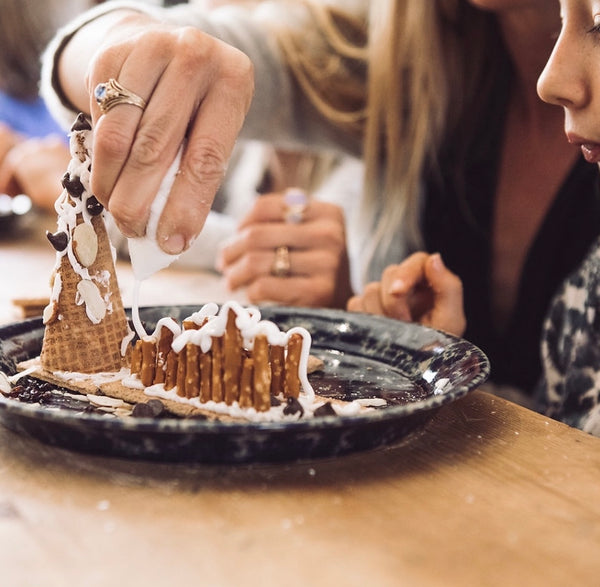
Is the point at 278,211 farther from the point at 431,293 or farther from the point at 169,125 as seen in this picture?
the point at 169,125

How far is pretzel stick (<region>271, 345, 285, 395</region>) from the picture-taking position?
0.71 m

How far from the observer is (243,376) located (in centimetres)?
68

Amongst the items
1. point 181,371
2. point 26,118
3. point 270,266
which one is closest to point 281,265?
point 270,266

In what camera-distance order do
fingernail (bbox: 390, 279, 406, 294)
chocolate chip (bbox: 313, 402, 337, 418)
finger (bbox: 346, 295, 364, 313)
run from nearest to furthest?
1. chocolate chip (bbox: 313, 402, 337, 418)
2. fingernail (bbox: 390, 279, 406, 294)
3. finger (bbox: 346, 295, 364, 313)

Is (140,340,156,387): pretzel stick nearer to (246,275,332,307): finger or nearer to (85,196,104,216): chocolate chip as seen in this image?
(85,196,104,216): chocolate chip

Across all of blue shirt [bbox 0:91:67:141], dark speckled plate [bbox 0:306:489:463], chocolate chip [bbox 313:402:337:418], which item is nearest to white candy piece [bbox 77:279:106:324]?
dark speckled plate [bbox 0:306:489:463]

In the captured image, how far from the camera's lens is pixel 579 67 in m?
0.78

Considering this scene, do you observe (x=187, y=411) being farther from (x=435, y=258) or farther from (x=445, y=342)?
(x=435, y=258)

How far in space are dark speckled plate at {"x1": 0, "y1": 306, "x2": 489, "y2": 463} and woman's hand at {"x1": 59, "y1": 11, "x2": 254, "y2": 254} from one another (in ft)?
0.67

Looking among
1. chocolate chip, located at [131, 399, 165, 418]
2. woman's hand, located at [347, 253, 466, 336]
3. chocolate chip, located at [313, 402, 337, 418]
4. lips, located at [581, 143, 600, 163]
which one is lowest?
chocolate chip, located at [131, 399, 165, 418]

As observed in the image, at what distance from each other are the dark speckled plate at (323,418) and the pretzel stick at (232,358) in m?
0.06

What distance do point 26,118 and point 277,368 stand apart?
315cm

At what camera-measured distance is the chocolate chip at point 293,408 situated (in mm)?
656

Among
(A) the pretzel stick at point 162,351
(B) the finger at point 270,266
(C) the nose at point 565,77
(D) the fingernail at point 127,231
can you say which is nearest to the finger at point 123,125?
(D) the fingernail at point 127,231
